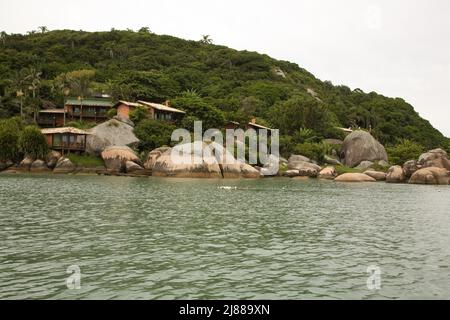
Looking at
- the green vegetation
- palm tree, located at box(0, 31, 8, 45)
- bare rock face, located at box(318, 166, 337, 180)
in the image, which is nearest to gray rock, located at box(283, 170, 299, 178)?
bare rock face, located at box(318, 166, 337, 180)

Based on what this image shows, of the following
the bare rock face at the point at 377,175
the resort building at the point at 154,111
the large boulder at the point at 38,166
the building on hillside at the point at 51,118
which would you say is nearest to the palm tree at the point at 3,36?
the building on hillside at the point at 51,118

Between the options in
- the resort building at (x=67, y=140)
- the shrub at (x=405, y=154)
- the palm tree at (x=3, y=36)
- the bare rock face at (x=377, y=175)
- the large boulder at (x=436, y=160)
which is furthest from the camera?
the palm tree at (x=3, y=36)

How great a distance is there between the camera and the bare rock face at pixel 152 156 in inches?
2645

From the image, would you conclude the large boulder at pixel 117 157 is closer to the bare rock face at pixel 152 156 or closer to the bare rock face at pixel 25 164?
the bare rock face at pixel 152 156

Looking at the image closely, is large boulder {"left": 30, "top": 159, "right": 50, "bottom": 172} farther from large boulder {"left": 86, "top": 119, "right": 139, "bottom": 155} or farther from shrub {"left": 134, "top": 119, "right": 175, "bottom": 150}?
shrub {"left": 134, "top": 119, "right": 175, "bottom": 150}

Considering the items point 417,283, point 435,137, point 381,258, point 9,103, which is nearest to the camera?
point 417,283

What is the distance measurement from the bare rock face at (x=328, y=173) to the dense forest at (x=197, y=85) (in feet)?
40.1

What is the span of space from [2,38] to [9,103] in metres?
85.9

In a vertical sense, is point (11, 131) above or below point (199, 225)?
above

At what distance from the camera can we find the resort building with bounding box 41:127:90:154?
7181cm

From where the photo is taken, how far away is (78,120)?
282ft

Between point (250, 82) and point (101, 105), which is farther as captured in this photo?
point (250, 82)
